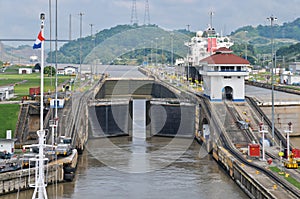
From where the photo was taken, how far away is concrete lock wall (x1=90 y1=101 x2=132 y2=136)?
58719 millimetres

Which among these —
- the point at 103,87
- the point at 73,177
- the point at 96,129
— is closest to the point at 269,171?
the point at 73,177

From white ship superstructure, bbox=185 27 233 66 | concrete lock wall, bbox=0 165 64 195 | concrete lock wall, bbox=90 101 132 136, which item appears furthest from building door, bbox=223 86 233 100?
white ship superstructure, bbox=185 27 233 66

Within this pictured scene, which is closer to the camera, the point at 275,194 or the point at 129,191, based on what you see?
the point at 275,194

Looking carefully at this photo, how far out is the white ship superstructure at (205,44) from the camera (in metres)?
82.1

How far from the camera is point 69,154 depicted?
39.0m

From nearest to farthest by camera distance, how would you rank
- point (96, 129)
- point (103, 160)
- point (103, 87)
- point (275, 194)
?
point (275, 194) < point (103, 160) < point (96, 129) < point (103, 87)

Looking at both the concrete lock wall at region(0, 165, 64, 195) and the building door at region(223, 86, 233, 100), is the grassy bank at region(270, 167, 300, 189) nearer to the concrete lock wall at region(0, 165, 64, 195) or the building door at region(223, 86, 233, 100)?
the concrete lock wall at region(0, 165, 64, 195)

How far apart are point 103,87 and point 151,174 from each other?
47226mm

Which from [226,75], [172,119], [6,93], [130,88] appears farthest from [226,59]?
[130,88]

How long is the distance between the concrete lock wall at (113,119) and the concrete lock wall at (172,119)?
277 centimetres

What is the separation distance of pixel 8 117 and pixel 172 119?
59.9 ft

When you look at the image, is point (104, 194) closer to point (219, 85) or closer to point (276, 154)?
point (276, 154)

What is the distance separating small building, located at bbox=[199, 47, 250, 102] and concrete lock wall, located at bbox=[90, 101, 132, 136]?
12388mm

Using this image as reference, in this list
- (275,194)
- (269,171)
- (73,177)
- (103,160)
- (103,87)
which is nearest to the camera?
(275,194)
